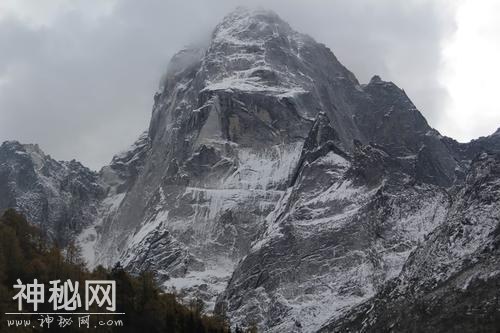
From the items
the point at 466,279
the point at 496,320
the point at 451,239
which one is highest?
the point at 451,239

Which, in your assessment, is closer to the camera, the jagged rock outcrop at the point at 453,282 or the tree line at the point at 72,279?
the tree line at the point at 72,279

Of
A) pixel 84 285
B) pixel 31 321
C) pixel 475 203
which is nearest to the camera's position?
pixel 31 321

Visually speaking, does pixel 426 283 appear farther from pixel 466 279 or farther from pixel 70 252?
pixel 70 252

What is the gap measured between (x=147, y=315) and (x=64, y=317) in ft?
52.7

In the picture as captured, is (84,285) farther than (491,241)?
No

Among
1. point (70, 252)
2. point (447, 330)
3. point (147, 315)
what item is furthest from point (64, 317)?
point (447, 330)

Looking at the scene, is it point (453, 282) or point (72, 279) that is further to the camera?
point (453, 282)

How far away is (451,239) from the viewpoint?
598 feet

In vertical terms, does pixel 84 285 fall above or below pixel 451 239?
below

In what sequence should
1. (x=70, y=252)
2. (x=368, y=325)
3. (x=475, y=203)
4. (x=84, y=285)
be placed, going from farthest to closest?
(x=475, y=203), (x=368, y=325), (x=70, y=252), (x=84, y=285)

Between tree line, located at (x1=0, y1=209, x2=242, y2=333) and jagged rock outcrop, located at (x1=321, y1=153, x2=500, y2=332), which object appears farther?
jagged rock outcrop, located at (x1=321, y1=153, x2=500, y2=332)

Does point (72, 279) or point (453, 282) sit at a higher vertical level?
point (453, 282)

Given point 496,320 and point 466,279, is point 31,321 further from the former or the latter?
point 466,279

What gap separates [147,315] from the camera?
12838 centimetres
